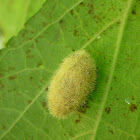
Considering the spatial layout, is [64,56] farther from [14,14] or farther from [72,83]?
[14,14]

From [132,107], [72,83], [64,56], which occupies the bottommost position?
[132,107]

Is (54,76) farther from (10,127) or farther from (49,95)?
(10,127)

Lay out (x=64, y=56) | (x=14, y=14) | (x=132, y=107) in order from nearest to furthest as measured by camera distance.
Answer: (x=132, y=107) → (x=64, y=56) → (x=14, y=14)

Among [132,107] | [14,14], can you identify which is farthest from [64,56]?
[14,14]

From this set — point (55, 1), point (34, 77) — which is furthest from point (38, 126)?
point (55, 1)

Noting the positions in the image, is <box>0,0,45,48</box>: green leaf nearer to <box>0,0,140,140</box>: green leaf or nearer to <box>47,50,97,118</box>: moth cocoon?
<box>0,0,140,140</box>: green leaf

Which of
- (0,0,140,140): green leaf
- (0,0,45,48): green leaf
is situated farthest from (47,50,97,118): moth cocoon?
(0,0,45,48): green leaf
